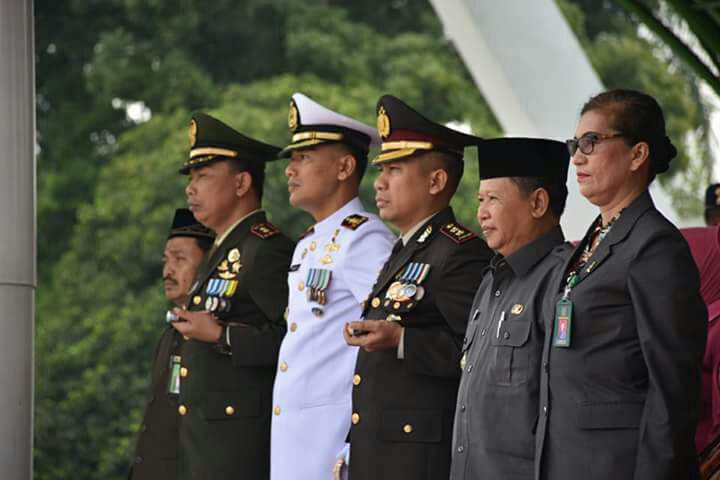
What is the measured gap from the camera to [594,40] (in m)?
15.8

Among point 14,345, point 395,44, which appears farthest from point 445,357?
point 395,44

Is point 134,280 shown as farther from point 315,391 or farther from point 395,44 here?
point 315,391

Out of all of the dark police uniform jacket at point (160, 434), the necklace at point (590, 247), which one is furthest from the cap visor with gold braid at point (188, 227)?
the necklace at point (590, 247)

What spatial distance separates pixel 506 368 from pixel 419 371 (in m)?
0.56

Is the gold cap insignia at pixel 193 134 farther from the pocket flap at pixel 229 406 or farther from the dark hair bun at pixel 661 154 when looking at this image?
the dark hair bun at pixel 661 154

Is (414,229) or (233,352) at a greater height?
(414,229)

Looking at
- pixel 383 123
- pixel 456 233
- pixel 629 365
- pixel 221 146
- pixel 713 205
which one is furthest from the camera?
pixel 713 205

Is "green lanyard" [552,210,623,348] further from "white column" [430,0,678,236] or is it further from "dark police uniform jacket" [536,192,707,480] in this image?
"white column" [430,0,678,236]

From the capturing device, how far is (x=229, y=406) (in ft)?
15.1

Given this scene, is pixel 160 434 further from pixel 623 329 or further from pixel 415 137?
pixel 623 329

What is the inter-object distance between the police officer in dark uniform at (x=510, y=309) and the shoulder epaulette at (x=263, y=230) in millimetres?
1193

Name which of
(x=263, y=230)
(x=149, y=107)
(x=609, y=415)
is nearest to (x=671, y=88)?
(x=149, y=107)

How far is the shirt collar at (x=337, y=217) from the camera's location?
14.6ft

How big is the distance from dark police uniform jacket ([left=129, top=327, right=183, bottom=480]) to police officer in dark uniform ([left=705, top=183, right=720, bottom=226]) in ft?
5.95
